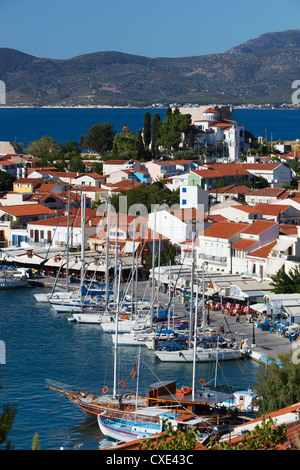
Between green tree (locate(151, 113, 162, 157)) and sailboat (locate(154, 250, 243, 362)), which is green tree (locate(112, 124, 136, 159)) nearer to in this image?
green tree (locate(151, 113, 162, 157))

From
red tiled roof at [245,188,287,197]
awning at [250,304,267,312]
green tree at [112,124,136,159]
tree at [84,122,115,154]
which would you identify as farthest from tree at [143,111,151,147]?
awning at [250,304,267,312]

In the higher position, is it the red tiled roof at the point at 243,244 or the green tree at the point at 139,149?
the green tree at the point at 139,149

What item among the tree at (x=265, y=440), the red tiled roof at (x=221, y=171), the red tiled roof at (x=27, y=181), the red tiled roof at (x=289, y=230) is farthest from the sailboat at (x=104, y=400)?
the red tiled roof at (x=27, y=181)

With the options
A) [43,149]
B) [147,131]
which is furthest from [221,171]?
[43,149]

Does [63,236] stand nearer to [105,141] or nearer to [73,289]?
[73,289]

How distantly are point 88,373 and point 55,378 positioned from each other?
0.63 metres

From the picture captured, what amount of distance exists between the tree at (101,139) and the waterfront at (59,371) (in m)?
28.5

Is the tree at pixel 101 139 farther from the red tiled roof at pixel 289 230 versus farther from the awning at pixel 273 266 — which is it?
the awning at pixel 273 266

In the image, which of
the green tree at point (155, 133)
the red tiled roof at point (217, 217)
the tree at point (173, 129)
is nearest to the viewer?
the red tiled roof at point (217, 217)

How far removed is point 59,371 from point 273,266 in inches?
304

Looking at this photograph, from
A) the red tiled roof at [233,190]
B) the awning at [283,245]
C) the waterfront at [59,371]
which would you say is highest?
the red tiled roof at [233,190]

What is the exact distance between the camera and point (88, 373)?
50.1 ft

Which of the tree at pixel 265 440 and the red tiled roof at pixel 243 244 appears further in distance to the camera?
the red tiled roof at pixel 243 244

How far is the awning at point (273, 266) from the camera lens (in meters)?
21.2
